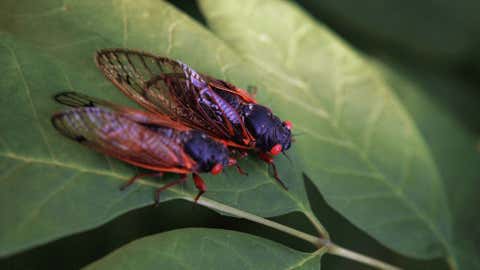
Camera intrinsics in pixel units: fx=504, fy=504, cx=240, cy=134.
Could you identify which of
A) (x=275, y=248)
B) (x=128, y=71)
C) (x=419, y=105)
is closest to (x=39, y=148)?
(x=128, y=71)

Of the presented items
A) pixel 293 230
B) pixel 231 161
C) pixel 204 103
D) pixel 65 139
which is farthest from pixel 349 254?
pixel 65 139

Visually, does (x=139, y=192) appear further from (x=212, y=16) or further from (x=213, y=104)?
(x=212, y=16)

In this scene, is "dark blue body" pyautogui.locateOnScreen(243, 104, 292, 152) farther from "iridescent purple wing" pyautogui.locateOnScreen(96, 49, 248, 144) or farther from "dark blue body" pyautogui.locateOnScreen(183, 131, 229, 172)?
"dark blue body" pyautogui.locateOnScreen(183, 131, 229, 172)

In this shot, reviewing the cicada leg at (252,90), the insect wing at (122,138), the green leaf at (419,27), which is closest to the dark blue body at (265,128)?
the cicada leg at (252,90)

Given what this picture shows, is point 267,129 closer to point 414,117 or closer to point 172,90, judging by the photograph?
point 172,90

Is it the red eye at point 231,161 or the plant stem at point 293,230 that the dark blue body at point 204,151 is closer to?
the red eye at point 231,161

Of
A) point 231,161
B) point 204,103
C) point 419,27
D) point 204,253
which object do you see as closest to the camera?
point 204,253
